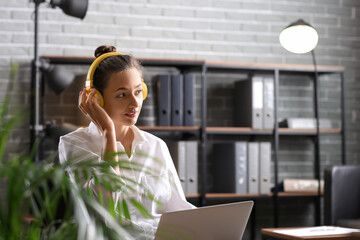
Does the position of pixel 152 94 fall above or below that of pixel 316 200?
above

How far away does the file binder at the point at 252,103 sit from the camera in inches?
145

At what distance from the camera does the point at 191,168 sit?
3.56 m

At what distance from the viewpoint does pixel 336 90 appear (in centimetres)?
428

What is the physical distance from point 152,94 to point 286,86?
1071 millimetres

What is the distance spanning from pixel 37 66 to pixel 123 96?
1735mm

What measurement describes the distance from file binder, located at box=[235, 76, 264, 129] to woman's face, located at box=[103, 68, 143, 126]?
6.54 ft

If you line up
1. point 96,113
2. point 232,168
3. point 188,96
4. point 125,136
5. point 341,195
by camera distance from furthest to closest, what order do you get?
1. point 232,168
2. point 188,96
3. point 341,195
4. point 125,136
5. point 96,113

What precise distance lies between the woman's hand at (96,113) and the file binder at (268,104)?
211 centimetres

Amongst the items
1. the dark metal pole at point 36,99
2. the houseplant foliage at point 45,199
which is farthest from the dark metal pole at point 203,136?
the houseplant foliage at point 45,199

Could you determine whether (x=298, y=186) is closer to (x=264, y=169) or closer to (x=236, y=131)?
(x=264, y=169)

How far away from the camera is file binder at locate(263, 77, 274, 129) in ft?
12.2

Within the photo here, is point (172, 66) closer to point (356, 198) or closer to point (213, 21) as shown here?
point (213, 21)

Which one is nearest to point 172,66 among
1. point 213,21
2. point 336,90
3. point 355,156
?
point 213,21

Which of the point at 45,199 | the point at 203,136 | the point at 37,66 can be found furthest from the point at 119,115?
the point at 203,136
